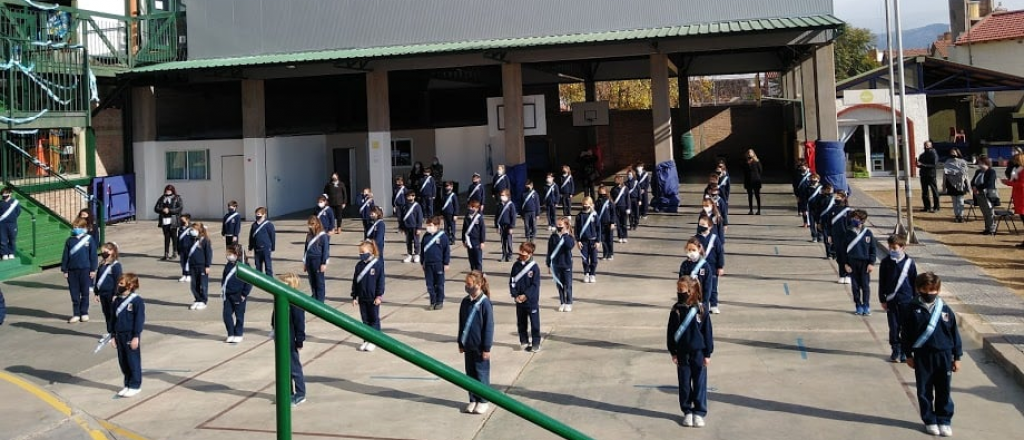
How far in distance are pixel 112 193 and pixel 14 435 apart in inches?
888

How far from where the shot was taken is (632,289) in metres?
17.4

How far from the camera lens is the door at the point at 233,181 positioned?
105 ft

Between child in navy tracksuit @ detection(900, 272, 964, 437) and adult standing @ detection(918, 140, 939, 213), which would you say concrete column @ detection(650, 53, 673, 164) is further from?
child in navy tracksuit @ detection(900, 272, 964, 437)

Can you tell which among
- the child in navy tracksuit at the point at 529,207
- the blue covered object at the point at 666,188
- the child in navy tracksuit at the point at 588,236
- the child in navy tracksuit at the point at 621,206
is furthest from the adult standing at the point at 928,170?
the child in navy tracksuit at the point at 588,236

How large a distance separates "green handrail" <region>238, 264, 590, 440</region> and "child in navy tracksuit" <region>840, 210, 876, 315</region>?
11822 mm

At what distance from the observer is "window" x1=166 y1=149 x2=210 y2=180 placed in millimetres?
32594

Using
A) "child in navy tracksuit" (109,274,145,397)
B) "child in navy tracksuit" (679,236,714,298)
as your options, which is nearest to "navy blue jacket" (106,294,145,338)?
"child in navy tracksuit" (109,274,145,397)

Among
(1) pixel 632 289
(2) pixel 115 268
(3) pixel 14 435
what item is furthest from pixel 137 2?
(3) pixel 14 435

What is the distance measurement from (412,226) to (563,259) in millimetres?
7069

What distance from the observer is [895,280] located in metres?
11.5

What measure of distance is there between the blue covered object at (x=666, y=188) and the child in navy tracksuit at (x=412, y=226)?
9670 mm

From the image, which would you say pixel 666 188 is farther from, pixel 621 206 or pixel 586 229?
pixel 586 229

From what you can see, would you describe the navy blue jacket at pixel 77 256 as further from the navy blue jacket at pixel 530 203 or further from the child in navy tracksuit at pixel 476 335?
the navy blue jacket at pixel 530 203

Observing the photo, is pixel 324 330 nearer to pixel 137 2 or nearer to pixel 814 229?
pixel 814 229
